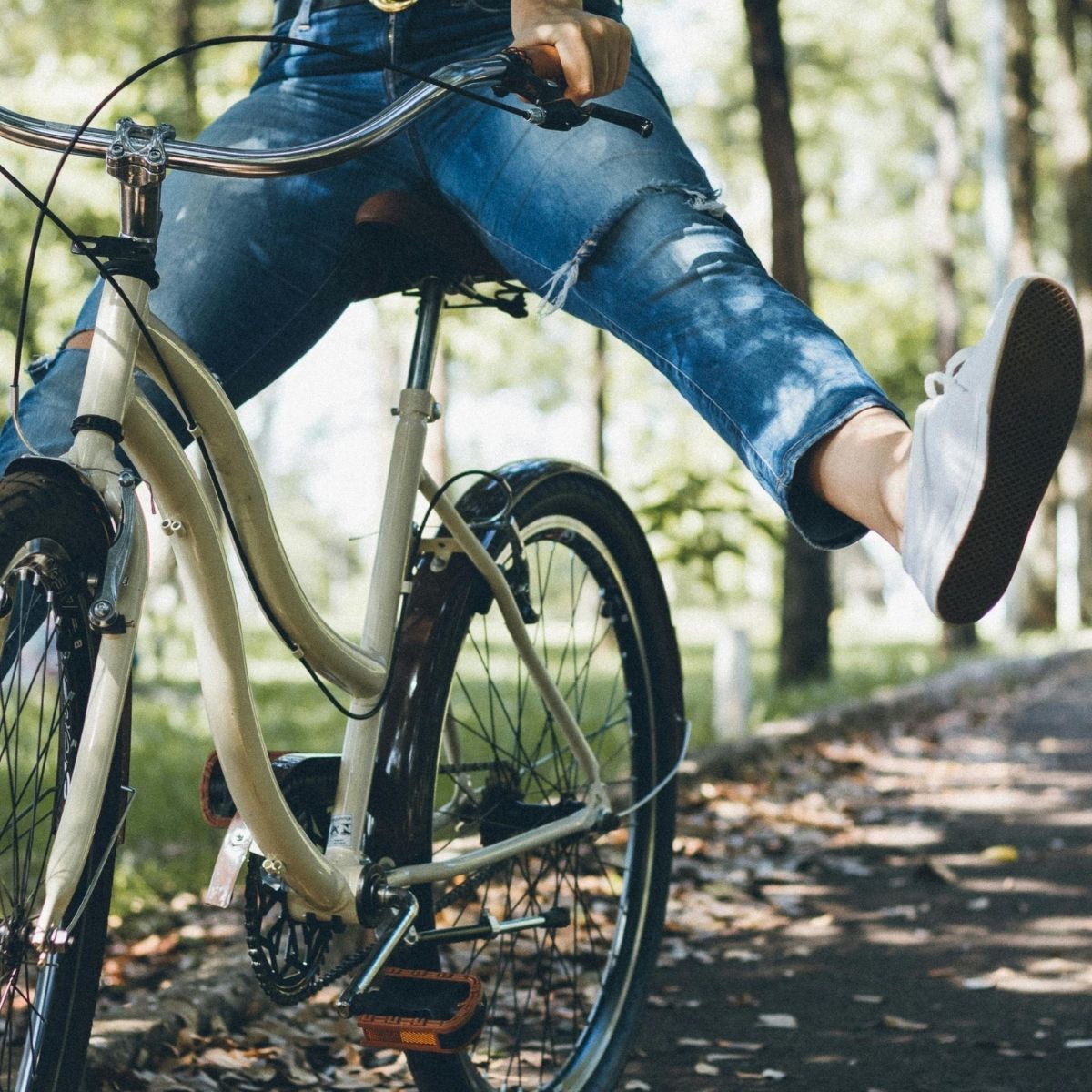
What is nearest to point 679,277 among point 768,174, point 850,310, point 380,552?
point 380,552

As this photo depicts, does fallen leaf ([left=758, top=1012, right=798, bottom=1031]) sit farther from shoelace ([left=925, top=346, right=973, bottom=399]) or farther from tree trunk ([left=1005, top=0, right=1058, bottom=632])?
tree trunk ([left=1005, top=0, right=1058, bottom=632])

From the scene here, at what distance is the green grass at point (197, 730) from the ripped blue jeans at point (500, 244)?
2.15 meters

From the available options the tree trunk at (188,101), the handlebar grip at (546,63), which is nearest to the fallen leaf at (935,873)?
the handlebar grip at (546,63)

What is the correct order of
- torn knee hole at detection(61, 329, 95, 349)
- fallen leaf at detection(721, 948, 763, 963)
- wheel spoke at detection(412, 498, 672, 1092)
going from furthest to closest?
fallen leaf at detection(721, 948, 763, 963), wheel spoke at detection(412, 498, 672, 1092), torn knee hole at detection(61, 329, 95, 349)

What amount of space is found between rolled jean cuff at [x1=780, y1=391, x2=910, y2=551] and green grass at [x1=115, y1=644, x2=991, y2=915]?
2.61 m

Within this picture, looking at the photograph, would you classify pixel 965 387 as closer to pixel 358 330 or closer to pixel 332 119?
pixel 332 119

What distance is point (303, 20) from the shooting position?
2.40 metres

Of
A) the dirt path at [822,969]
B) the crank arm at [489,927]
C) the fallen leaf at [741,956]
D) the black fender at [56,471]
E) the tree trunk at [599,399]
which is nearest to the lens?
the black fender at [56,471]

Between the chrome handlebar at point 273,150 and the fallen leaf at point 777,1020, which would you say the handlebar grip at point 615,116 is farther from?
the fallen leaf at point 777,1020

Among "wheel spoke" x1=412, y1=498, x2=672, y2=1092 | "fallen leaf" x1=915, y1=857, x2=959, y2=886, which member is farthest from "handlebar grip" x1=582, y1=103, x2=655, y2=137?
"fallen leaf" x1=915, y1=857, x2=959, y2=886

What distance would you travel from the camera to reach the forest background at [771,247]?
8.56 meters

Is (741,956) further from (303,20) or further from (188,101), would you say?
(188,101)

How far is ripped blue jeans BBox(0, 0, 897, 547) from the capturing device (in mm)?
1999

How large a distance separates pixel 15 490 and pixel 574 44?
0.85 m
